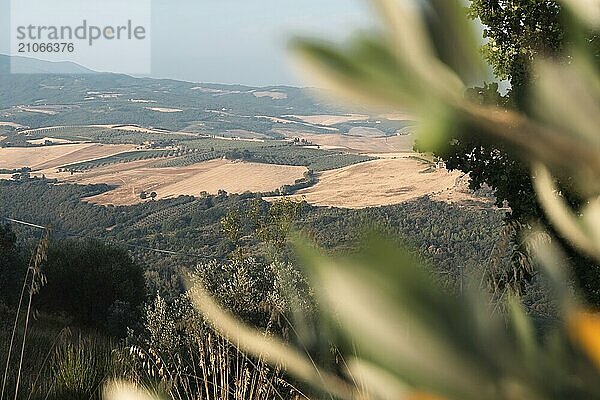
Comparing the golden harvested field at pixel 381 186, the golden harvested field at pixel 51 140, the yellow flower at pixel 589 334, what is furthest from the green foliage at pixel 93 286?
the golden harvested field at pixel 51 140

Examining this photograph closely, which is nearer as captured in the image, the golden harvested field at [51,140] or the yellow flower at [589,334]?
the yellow flower at [589,334]

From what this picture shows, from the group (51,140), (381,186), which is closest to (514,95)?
(381,186)

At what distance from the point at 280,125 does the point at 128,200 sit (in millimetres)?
57682

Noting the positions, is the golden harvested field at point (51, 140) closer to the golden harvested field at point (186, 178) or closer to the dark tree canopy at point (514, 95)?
the golden harvested field at point (186, 178)

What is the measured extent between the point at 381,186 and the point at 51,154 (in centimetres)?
4388

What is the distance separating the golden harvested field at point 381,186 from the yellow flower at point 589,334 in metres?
26.8

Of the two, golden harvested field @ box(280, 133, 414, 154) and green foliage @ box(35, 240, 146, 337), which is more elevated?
golden harvested field @ box(280, 133, 414, 154)

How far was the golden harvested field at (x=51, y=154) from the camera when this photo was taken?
6588cm

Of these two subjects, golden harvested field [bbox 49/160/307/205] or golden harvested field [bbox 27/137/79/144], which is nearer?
golden harvested field [bbox 49/160/307/205]

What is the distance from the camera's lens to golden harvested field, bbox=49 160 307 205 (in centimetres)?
5119

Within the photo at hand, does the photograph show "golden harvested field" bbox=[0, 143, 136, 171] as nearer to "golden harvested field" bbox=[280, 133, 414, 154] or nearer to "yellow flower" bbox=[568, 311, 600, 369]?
"golden harvested field" bbox=[280, 133, 414, 154]

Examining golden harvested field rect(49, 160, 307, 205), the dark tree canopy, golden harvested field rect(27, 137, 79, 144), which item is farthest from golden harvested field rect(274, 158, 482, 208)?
golden harvested field rect(27, 137, 79, 144)

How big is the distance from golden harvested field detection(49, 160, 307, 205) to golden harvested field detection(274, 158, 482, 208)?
5.65 metres

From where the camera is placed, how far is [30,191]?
173ft
